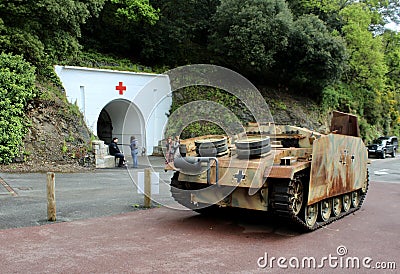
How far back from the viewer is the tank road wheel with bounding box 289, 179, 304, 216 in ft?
24.1

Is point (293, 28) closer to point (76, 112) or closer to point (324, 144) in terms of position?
point (76, 112)

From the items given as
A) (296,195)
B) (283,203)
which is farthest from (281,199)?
(296,195)

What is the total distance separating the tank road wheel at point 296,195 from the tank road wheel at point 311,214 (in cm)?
18

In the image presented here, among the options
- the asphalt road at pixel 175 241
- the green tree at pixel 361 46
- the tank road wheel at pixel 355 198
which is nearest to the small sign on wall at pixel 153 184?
the asphalt road at pixel 175 241

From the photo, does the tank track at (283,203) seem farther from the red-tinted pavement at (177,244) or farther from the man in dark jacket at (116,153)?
the man in dark jacket at (116,153)

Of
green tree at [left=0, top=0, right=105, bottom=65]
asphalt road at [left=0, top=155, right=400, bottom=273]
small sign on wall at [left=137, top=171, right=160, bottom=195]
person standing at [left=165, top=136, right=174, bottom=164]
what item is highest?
green tree at [left=0, top=0, right=105, bottom=65]

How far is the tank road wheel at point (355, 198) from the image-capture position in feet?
34.0

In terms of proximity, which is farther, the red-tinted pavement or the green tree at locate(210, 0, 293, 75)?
the green tree at locate(210, 0, 293, 75)

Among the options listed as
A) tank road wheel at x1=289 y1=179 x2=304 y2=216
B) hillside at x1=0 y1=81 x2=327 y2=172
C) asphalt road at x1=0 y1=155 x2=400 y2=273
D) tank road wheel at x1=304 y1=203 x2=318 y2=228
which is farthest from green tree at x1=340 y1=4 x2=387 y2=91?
tank road wheel at x1=289 y1=179 x2=304 y2=216

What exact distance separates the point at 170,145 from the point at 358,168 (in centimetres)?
445

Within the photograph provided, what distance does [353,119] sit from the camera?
1109cm

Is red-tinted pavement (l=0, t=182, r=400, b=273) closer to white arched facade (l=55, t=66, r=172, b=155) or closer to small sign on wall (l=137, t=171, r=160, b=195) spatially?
small sign on wall (l=137, t=171, r=160, b=195)

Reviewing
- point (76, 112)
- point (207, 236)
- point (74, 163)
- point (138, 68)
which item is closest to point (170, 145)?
point (207, 236)

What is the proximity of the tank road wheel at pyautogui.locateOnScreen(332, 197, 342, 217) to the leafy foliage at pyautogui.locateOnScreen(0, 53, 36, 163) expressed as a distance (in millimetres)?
11053
